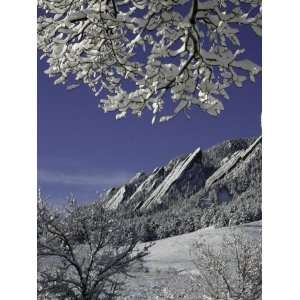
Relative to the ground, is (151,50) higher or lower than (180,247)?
higher

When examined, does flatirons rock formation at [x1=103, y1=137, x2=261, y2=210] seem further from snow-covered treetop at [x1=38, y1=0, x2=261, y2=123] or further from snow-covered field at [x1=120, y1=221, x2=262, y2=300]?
snow-covered treetop at [x1=38, y1=0, x2=261, y2=123]

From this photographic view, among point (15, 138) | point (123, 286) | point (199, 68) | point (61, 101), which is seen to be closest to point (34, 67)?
point (61, 101)

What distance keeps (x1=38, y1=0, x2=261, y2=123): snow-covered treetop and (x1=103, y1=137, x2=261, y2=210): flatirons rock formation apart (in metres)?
0.40

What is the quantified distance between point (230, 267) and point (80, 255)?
84cm

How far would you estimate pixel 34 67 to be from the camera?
Answer: 2.85 metres

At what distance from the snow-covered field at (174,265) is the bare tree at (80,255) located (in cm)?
10

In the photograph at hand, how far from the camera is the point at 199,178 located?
111 inches

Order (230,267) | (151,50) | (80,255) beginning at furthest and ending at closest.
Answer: (80,255)
(230,267)
(151,50)

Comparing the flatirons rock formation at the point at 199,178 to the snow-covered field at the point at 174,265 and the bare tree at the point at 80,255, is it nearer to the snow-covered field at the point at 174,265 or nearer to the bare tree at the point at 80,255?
the snow-covered field at the point at 174,265

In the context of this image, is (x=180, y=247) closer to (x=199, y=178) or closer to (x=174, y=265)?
(x=174, y=265)

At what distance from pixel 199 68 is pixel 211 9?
241mm

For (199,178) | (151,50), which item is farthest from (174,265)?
(151,50)

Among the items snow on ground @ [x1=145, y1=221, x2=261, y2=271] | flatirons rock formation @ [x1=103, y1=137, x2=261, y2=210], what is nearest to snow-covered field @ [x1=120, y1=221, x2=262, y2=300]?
snow on ground @ [x1=145, y1=221, x2=261, y2=271]

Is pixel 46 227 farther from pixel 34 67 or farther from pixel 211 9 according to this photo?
pixel 211 9
